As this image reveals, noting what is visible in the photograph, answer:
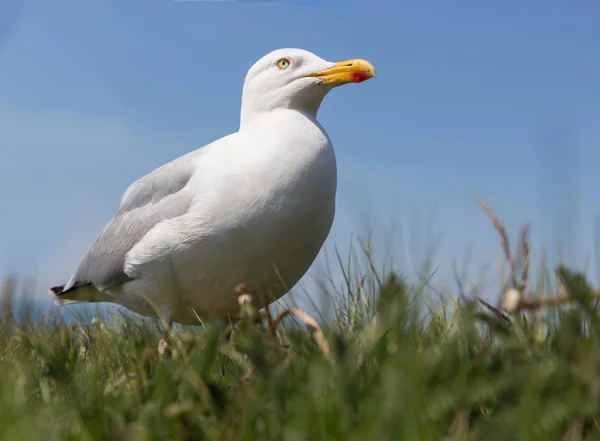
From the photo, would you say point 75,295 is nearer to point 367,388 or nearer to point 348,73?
point 348,73

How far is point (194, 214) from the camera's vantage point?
4.36m

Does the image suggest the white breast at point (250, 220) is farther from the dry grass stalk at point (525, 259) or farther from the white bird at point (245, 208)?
the dry grass stalk at point (525, 259)

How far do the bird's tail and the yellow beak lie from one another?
261 centimetres

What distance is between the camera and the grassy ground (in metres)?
2.02

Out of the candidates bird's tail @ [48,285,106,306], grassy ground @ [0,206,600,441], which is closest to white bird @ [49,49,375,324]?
bird's tail @ [48,285,106,306]

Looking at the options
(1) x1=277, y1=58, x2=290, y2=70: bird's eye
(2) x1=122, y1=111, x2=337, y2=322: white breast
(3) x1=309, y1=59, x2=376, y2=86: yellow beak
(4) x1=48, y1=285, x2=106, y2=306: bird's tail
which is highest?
(1) x1=277, y1=58, x2=290, y2=70: bird's eye

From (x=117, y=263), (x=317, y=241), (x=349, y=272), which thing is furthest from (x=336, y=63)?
(x=117, y=263)

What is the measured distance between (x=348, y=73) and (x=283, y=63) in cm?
50

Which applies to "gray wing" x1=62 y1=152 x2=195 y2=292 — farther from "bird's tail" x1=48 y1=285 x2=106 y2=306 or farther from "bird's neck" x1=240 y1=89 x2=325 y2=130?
"bird's neck" x1=240 y1=89 x2=325 y2=130

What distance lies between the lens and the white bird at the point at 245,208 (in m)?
4.18

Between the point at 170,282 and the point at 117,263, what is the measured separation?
68 centimetres

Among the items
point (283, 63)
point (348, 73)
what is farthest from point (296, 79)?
point (348, 73)

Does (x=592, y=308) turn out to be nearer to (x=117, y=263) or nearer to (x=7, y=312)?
(x=117, y=263)

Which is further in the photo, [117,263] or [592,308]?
[117,263]
